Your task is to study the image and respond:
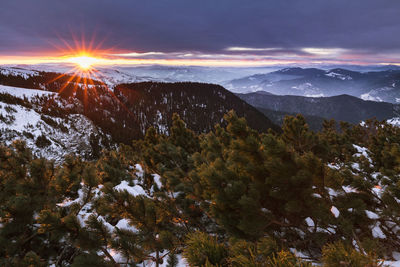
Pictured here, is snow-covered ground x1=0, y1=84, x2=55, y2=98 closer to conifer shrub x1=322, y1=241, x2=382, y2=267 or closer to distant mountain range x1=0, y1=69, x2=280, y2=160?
distant mountain range x1=0, y1=69, x2=280, y2=160

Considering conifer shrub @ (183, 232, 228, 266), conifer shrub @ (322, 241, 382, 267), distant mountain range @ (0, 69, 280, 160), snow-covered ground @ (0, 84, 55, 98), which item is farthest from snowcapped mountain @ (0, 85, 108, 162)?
snow-covered ground @ (0, 84, 55, 98)

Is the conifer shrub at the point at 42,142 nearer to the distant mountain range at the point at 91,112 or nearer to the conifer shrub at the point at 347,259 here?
the distant mountain range at the point at 91,112

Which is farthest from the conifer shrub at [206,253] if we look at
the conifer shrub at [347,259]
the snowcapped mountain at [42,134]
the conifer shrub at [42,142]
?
the conifer shrub at [42,142]

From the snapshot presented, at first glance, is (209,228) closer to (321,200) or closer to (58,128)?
(321,200)

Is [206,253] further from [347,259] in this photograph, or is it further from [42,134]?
[42,134]

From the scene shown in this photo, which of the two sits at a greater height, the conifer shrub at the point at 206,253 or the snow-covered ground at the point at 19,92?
the conifer shrub at the point at 206,253

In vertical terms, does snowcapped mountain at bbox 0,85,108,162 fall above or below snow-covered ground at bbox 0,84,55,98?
below

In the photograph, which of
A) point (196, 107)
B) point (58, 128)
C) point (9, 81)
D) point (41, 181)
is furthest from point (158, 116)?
point (41, 181)

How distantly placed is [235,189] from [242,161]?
25.4 inches

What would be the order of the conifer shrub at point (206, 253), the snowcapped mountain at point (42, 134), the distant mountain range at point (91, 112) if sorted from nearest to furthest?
the conifer shrub at point (206, 253)
the snowcapped mountain at point (42, 134)
the distant mountain range at point (91, 112)

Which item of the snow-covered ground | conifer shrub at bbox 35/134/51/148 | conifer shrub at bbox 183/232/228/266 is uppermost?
conifer shrub at bbox 183/232/228/266

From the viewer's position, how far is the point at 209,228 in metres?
4.57

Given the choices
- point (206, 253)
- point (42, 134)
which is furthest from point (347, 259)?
point (42, 134)

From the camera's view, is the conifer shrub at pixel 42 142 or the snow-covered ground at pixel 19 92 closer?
the conifer shrub at pixel 42 142
